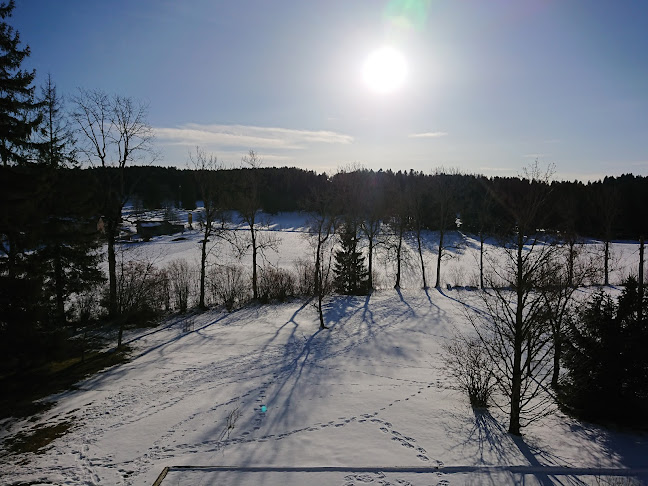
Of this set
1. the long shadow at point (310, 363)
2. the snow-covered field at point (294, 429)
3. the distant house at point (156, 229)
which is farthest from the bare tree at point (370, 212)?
the distant house at point (156, 229)

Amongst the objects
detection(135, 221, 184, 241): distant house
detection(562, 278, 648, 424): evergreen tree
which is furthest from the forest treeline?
detection(135, 221, 184, 241): distant house

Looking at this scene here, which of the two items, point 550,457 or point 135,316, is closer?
point 550,457

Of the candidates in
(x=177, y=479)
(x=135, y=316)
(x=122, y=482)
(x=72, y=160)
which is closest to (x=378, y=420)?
(x=177, y=479)

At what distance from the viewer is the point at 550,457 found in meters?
8.26

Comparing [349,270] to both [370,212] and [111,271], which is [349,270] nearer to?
[370,212]

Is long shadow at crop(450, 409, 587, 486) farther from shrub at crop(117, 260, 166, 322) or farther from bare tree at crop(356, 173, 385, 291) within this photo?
bare tree at crop(356, 173, 385, 291)

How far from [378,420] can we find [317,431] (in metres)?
1.70

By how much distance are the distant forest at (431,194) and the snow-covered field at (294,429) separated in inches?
247

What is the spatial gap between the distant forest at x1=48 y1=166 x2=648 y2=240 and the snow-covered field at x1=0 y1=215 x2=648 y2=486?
6284 millimetres

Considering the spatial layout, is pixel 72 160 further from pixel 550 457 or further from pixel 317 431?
pixel 550 457

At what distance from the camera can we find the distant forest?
933 inches

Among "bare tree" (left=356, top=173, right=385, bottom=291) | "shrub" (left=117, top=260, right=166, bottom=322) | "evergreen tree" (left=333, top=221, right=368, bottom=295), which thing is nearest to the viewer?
"shrub" (left=117, top=260, right=166, bottom=322)

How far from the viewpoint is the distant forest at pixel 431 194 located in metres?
23.7

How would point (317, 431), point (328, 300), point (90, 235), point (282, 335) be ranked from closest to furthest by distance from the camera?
point (317, 431), point (90, 235), point (282, 335), point (328, 300)
